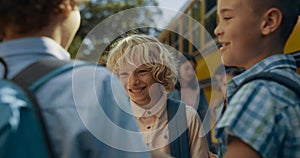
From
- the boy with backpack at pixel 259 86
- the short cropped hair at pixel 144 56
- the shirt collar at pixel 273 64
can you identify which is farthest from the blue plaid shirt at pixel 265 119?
the short cropped hair at pixel 144 56

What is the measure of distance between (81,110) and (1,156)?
0.20m

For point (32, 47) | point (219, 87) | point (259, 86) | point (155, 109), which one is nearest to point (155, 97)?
point (155, 109)

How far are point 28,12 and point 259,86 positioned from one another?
2.15ft

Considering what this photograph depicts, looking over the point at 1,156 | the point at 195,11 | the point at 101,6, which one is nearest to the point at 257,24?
the point at 1,156

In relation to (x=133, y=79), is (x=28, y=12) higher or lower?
higher

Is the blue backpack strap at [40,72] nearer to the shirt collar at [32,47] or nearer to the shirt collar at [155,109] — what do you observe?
the shirt collar at [32,47]

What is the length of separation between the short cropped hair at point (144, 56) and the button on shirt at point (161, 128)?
113 millimetres

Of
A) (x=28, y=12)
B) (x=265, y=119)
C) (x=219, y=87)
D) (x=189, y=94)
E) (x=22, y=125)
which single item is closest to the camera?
(x=22, y=125)

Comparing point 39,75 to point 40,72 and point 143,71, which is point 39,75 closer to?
point 40,72

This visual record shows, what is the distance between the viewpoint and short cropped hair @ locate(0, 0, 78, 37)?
137cm

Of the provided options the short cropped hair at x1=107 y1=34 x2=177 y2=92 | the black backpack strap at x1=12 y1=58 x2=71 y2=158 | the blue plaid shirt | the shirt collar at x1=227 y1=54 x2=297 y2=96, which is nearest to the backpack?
the black backpack strap at x1=12 y1=58 x2=71 y2=158

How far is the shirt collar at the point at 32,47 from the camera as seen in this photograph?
54.5 inches

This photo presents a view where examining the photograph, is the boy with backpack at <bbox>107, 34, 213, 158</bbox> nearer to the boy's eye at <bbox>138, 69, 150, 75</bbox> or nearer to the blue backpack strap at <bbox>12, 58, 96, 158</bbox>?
the boy's eye at <bbox>138, 69, 150, 75</bbox>

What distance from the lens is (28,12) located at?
1.37m
